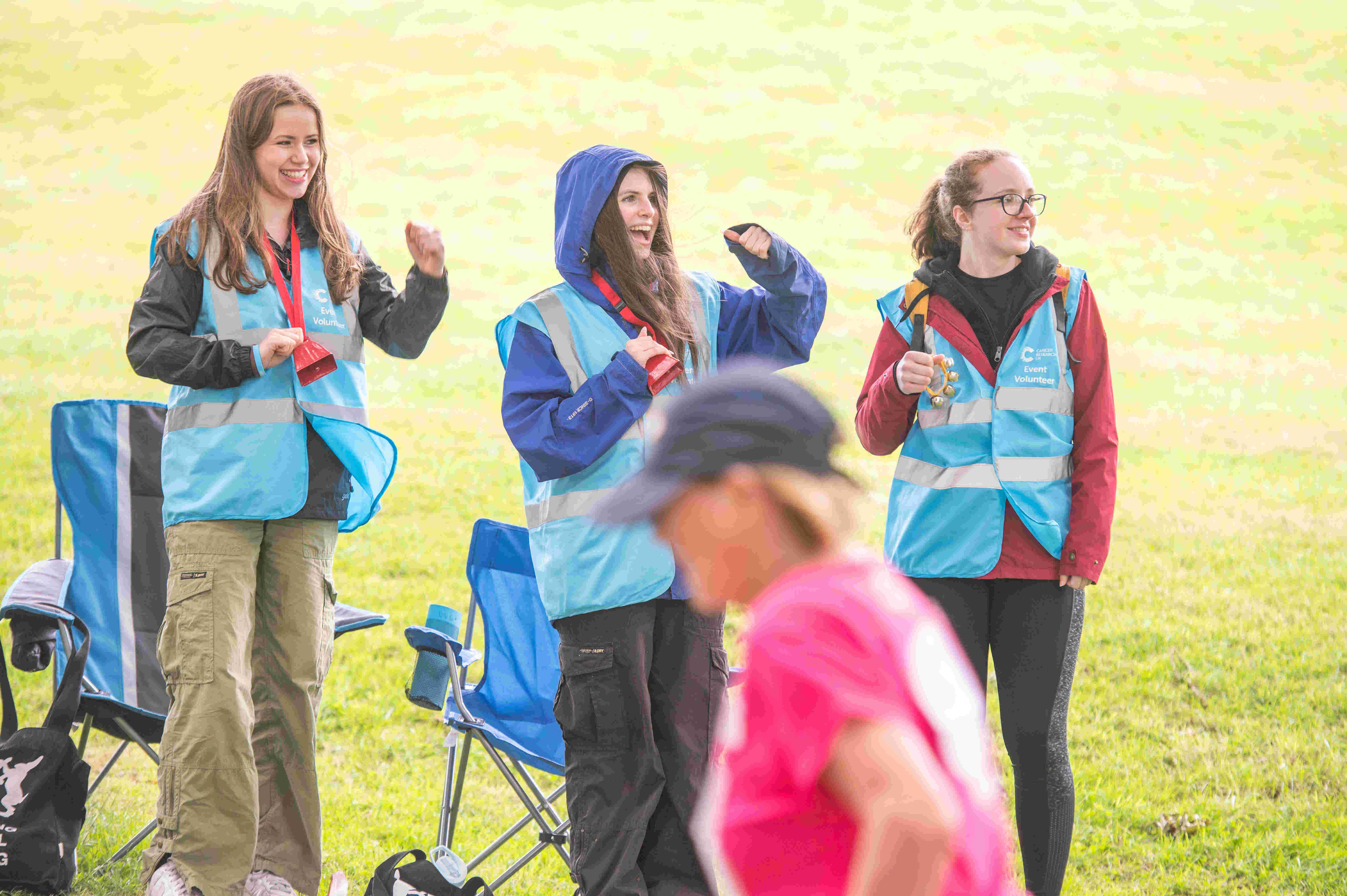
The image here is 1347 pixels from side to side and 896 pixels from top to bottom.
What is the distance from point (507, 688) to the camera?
3740 millimetres

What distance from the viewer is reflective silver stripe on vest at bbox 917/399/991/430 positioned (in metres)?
3.08

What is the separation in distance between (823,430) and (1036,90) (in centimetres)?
1693

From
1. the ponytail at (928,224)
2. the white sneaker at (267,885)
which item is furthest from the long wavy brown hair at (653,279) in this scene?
the white sneaker at (267,885)

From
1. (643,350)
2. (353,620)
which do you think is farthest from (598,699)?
(353,620)

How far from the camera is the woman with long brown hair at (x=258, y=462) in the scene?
9.53 feet

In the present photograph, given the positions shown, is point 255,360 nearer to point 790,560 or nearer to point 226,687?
point 226,687

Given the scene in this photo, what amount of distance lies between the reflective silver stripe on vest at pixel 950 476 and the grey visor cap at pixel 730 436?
171 centimetres

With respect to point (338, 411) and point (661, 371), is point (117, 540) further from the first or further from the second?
point (661, 371)

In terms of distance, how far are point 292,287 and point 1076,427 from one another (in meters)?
1.98

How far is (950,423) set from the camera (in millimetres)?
3111

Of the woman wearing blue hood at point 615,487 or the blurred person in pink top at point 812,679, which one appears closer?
the blurred person in pink top at point 812,679

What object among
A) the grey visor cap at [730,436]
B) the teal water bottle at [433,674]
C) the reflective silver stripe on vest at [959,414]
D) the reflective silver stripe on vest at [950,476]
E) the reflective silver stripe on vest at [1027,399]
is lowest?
the teal water bottle at [433,674]

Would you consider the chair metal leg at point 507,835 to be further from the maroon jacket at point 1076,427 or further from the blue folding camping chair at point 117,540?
the maroon jacket at point 1076,427

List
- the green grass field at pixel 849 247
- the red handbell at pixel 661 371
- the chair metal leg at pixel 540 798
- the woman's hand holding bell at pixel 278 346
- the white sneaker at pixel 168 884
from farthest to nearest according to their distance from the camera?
1. the green grass field at pixel 849 247
2. the chair metal leg at pixel 540 798
3. the woman's hand holding bell at pixel 278 346
4. the white sneaker at pixel 168 884
5. the red handbell at pixel 661 371
